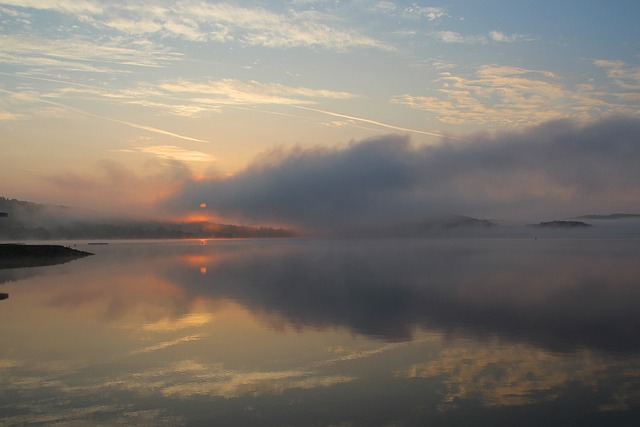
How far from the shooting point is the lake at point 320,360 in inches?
608

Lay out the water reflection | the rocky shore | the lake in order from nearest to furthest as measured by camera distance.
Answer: the lake < the water reflection < the rocky shore

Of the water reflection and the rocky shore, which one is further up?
the water reflection

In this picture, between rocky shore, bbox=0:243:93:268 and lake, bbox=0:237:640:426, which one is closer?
lake, bbox=0:237:640:426

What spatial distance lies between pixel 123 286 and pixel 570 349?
41325 millimetres

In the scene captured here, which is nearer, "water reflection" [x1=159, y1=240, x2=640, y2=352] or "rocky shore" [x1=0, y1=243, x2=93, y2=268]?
"water reflection" [x1=159, y1=240, x2=640, y2=352]

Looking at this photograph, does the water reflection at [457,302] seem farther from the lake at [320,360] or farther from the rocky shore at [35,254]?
the rocky shore at [35,254]

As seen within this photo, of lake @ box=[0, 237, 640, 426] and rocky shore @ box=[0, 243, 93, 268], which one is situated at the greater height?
lake @ box=[0, 237, 640, 426]

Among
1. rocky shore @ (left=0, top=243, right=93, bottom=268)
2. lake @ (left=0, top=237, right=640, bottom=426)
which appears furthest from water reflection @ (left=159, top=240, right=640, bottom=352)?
rocky shore @ (left=0, top=243, right=93, bottom=268)

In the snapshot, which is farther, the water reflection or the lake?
the water reflection

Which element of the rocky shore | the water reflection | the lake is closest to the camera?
the lake

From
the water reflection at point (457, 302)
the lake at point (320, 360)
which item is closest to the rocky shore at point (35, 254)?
the water reflection at point (457, 302)

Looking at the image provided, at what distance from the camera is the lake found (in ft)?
50.7

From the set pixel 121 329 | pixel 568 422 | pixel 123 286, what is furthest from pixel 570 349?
pixel 123 286

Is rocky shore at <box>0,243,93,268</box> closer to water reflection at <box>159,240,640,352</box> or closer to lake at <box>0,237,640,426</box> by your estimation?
water reflection at <box>159,240,640,352</box>
